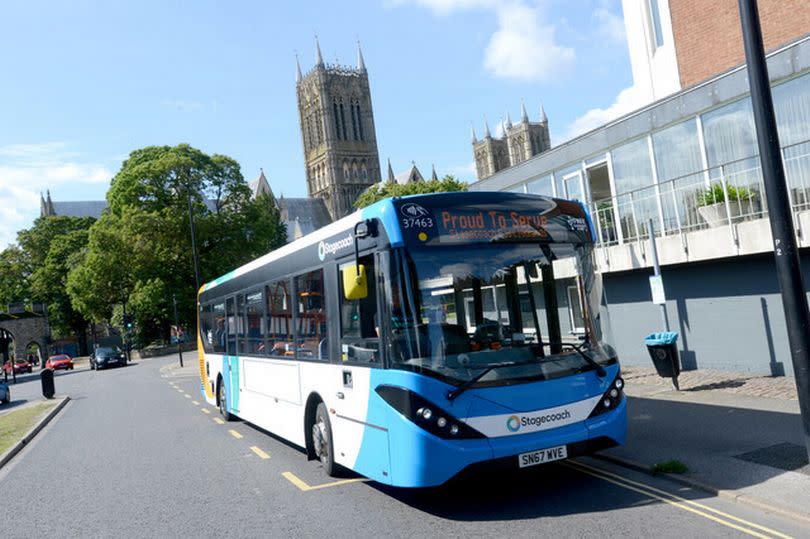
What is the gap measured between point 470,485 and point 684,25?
15.8 meters

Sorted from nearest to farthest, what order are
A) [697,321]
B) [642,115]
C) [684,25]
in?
[697,321]
[642,115]
[684,25]

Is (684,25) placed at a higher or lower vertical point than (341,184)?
lower

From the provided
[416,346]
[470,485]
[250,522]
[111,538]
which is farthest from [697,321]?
[111,538]

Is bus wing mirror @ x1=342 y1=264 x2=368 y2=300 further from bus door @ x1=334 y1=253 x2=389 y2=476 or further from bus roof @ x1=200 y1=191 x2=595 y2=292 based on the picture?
bus roof @ x1=200 y1=191 x2=595 y2=292

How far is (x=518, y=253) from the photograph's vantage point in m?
6.42

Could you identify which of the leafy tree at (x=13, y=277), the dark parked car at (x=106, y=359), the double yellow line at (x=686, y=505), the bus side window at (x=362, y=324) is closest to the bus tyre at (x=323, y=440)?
the bus side window at (x=362, y=324)

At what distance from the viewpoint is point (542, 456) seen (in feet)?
19.3

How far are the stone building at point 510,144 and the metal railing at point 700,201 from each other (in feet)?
312

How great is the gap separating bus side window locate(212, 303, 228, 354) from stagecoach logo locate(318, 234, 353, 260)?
550 centimetres

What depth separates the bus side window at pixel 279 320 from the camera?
882 centimetres

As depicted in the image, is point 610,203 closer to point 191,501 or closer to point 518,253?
point 518,253

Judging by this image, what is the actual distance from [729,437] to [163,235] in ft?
159

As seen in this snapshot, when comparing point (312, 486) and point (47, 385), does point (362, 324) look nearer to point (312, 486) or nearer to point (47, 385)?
point (312, 486)

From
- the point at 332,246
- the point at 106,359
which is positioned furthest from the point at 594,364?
the point at 106,359
